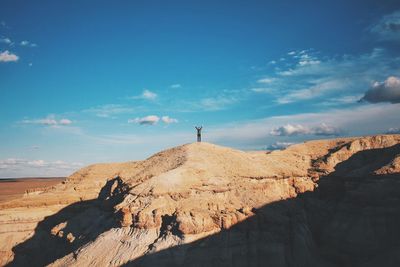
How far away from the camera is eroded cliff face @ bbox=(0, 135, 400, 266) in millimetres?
32125

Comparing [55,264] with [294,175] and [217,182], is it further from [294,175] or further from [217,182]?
[294,175]

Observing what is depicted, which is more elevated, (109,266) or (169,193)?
(169,193)

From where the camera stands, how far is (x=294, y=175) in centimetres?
4228

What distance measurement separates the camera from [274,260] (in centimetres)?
3259

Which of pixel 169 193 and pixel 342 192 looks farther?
pixel 342 192

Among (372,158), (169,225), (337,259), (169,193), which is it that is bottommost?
(337,259)

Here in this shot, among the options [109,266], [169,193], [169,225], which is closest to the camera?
[109,266]

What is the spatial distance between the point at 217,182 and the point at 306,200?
10.2 m

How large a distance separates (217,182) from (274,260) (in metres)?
8.89

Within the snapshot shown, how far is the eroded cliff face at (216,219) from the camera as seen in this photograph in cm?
3212

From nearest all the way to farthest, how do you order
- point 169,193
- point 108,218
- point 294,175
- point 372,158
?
point 169,193 < point 108,218 < point 294,175 < point 372,158

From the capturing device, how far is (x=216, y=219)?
110 ft

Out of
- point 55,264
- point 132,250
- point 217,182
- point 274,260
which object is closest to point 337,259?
point 274,260

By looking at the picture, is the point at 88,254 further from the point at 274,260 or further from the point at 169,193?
the point at 274,260
